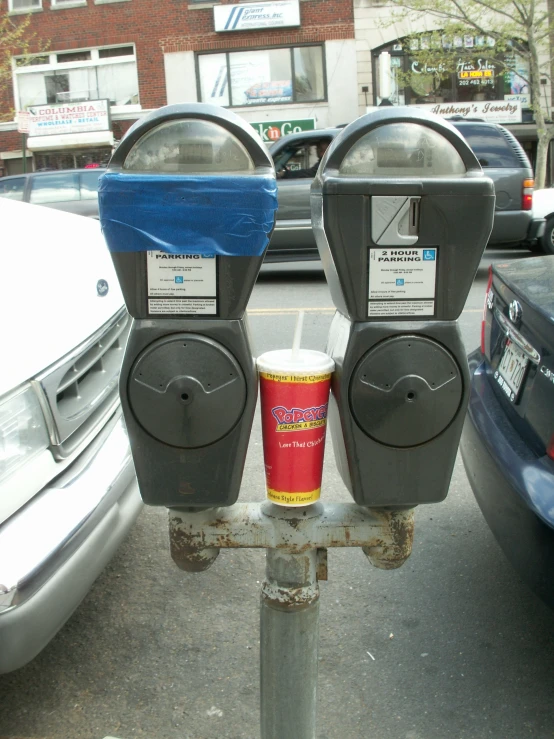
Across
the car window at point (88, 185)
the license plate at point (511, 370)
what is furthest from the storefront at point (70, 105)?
the license plate at point (511, 370)

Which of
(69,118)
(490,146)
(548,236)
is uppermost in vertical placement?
(69,118)

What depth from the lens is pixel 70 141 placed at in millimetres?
21922

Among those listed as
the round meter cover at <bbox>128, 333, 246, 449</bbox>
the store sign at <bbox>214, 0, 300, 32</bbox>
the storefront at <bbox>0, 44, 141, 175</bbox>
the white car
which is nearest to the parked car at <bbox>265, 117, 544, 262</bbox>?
the white car

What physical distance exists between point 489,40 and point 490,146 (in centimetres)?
1353

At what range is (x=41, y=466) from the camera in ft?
6.94

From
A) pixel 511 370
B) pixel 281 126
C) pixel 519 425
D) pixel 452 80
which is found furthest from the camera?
pixel 452 80

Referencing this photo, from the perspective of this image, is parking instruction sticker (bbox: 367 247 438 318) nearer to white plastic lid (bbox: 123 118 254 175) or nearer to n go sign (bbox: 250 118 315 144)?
white plastic lid (bbox: 123 118 254 175)

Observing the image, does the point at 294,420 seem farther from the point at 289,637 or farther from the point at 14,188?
the point at 14,188

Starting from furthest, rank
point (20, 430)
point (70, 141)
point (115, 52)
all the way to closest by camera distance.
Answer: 1. point (115, 52)
2. point (70, 141)
3. point (20, 430)

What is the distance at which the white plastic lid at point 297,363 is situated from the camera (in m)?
1.47

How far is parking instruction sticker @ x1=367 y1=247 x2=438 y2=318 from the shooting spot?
56.7 inches

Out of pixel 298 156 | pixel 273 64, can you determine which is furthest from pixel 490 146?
pixel 273 64

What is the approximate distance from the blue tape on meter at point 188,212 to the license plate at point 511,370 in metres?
1.28

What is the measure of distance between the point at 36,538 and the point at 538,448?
1.37m
